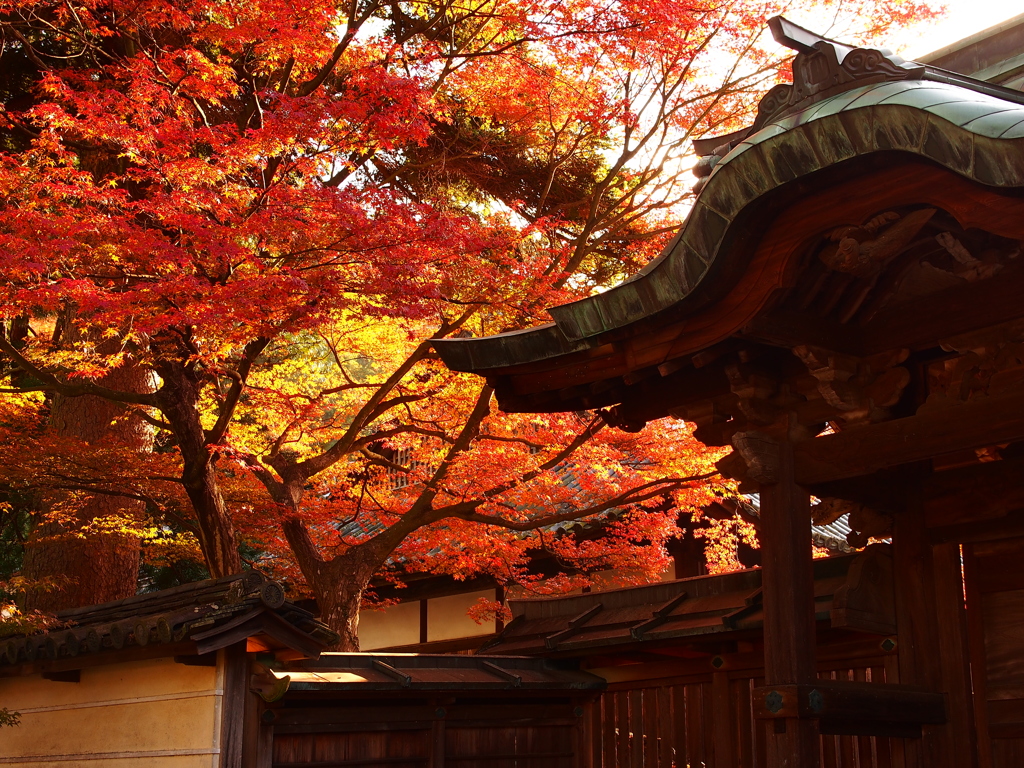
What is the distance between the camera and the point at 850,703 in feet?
15.8

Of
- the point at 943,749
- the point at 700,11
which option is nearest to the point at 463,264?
the point at 700,11

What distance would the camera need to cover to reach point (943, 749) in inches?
210

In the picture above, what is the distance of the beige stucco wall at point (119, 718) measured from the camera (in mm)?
7324

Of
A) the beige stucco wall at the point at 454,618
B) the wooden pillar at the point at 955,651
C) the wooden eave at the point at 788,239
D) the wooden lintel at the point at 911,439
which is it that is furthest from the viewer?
the beige stucco wall at the point at 454,618

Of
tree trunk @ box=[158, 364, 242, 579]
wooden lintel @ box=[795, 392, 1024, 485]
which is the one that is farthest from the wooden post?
tree trunk @ box=[158, 364, 242, 579]

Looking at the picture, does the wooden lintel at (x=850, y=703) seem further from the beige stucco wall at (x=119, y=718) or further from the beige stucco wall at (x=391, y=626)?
the beige stucco wall at (x=391, y=626)

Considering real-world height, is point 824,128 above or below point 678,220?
below

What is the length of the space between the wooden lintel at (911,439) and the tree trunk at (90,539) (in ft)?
35.5

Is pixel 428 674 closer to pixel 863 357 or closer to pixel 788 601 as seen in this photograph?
pixel 788 601

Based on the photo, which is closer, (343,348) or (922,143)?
(922,143)

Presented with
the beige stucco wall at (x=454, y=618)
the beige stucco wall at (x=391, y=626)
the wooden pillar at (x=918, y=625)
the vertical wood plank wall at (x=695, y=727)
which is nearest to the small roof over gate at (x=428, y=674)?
the vertical wood plank wall at (x=695, y=727)

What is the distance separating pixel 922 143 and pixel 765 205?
79 centimetres

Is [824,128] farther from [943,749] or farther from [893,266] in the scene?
[943,749]

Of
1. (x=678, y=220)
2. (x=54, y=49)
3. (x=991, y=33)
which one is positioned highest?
(x=54, y=49)
